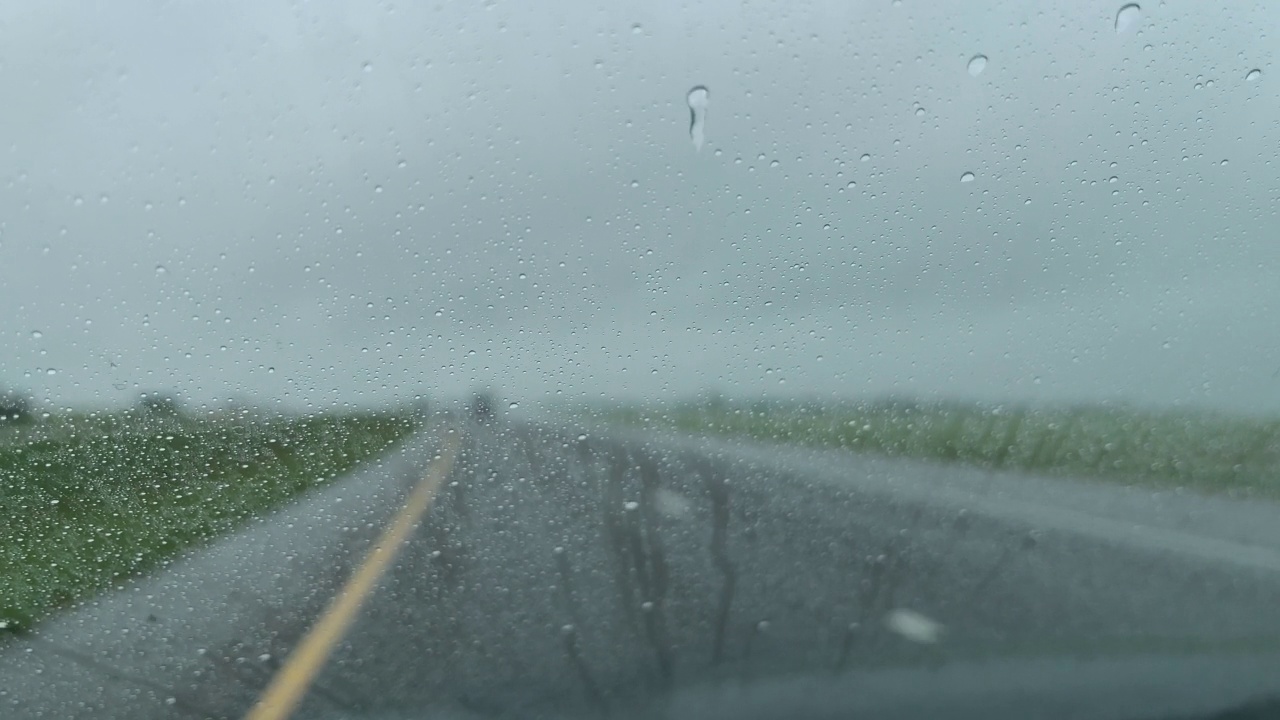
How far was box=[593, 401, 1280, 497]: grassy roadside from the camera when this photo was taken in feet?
22.8

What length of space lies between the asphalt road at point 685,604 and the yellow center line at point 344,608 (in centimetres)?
7

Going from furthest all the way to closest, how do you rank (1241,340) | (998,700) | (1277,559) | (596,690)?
(1241,340) < (1277,559) < (596,690) < (998,700)

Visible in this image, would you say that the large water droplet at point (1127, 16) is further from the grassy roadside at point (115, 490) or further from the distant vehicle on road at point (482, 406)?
the grassy roadside at point (115, 490)

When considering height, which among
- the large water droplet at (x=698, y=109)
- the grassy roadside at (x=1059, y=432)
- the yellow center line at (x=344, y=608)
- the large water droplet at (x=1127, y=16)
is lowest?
the yellow center line at (x=344, y=608)

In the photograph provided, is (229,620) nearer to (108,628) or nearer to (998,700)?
(108,628)

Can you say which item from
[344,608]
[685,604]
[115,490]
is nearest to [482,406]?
[344,608]

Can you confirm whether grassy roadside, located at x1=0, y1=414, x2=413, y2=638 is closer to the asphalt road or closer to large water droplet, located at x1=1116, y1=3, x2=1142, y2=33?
the asphalt road

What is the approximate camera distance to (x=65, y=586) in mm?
5926

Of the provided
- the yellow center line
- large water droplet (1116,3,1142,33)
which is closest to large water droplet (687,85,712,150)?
large water droplet (1116,3,1142,33)

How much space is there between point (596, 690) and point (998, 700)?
145 cm

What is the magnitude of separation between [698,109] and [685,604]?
7.28 ft

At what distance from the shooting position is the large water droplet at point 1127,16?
5.66 meters

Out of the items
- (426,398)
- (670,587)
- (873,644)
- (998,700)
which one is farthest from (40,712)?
(998,700)

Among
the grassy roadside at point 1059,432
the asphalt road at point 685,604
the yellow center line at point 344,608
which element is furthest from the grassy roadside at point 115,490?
the grassy roadside at point 1059,432
